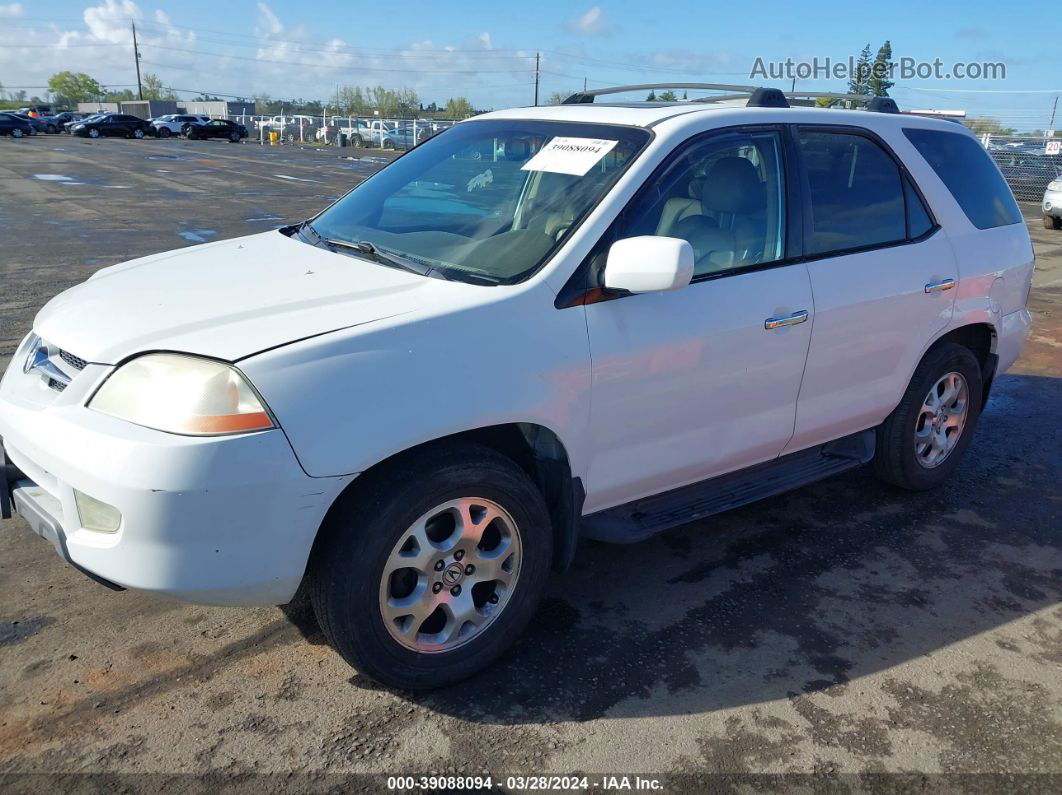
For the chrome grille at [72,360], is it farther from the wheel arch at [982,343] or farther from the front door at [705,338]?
the wheel arch at [982,343]

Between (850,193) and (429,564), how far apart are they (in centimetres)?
255

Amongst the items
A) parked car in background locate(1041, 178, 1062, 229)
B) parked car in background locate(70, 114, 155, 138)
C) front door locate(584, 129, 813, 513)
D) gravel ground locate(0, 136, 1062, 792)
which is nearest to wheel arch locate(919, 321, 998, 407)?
gravel ground locate(0, 136, 1062, 792)

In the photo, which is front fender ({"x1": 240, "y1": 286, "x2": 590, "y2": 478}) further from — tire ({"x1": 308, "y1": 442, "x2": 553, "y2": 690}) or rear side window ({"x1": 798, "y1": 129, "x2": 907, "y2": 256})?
rear side window ({"x1": 798, "y1": 129, "x2": 907, "y2": 256})

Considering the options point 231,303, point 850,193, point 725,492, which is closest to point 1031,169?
point 850,193

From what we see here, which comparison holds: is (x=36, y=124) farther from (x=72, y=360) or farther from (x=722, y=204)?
(x=722, y=204)

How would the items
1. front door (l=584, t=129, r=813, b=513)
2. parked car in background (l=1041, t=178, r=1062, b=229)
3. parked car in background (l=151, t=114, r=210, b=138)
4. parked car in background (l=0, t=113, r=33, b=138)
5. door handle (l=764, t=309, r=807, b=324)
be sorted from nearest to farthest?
front door (l=584, t=129, r=813, b=513) < door handle (l=764, t=309, r=807, b=324) < parked car in background (l=1041, t=178, r=1062, b=229) < parked car in background (l=0, t=113, r=33, b=138) < parked car in background (l=151, t=114, r=210, b=138)

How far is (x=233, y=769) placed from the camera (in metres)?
2.53

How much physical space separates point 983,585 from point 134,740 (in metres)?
3.37

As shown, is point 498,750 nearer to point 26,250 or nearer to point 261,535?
point 261,535

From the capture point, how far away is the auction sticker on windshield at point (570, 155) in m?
3.29

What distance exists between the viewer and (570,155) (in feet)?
11.1

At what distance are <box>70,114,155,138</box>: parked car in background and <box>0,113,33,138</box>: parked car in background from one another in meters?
2.57

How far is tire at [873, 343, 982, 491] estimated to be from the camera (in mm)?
4336

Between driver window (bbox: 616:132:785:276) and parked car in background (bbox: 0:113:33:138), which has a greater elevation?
driver window (bbox: 616:132:785:276)
